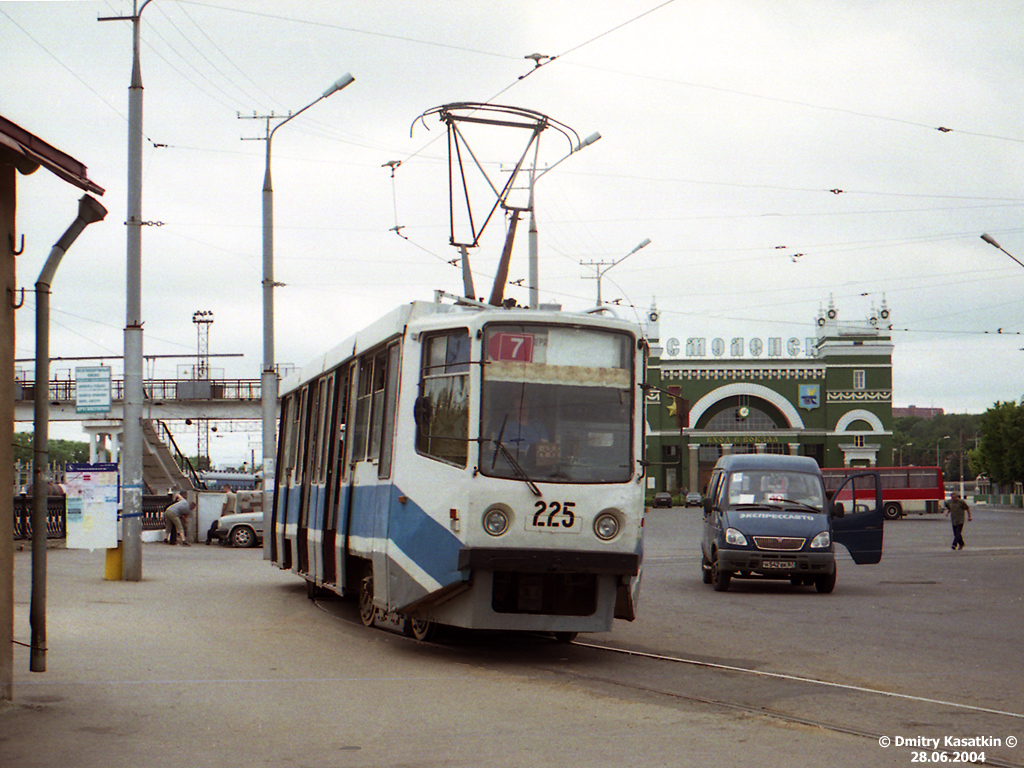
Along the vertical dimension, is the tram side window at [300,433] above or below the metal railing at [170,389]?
below

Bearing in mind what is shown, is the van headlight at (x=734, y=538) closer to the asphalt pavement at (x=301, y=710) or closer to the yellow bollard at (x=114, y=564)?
the asphalt pavement at (x=301, y=710)

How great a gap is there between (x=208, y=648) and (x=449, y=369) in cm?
349

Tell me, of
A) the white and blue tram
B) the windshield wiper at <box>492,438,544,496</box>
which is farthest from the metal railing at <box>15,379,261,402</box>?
the windshield wiper at <box>492,438,544,496</box>

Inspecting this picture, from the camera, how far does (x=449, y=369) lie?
1102 centimetres

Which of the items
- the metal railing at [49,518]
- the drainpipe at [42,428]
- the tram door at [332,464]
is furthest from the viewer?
the metal railing at [49,518]

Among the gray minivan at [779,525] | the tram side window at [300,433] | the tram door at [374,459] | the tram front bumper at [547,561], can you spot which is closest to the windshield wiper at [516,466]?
the tram front bumper at [547,561]

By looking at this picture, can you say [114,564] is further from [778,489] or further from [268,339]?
[778,489]

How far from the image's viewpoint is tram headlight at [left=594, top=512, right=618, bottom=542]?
10.7m

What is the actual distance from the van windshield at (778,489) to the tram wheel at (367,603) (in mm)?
7687

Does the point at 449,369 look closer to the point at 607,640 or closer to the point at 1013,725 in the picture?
the point at 607,640

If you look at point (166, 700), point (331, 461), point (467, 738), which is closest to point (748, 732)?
point (467, 738)

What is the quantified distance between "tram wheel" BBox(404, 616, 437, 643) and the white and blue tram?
24 cm

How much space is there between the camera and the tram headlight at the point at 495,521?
412 inches

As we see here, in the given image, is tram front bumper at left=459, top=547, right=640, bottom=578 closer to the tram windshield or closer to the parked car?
the tram windshield
